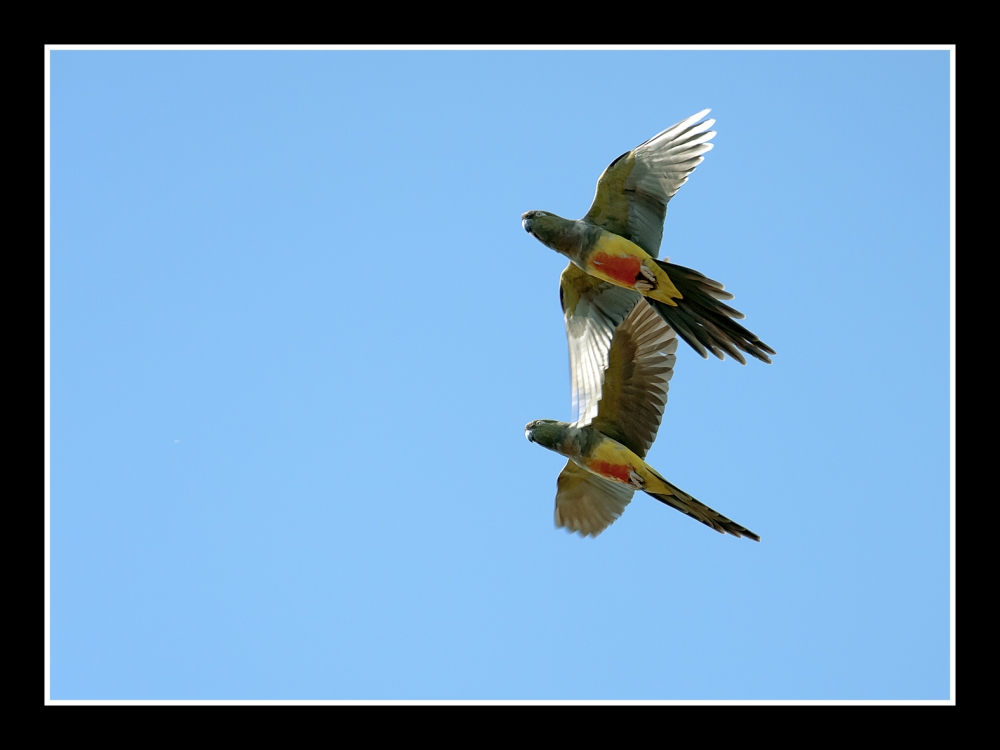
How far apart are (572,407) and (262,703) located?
405 centimetres

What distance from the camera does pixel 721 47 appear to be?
31.1 ft

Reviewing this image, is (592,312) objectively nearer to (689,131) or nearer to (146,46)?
(689,131)

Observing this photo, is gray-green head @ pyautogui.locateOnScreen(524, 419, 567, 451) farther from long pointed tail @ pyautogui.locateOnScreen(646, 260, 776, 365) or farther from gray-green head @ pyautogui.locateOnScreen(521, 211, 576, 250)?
gray-green head @ pyautogui.locateOnScreen(521, 211, 576, 250)

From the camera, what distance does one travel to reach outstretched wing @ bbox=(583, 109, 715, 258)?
30.2 ft

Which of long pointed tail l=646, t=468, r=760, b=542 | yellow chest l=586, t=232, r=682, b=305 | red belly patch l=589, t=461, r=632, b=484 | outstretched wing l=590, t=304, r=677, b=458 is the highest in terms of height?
yellow chest l=586, t=232, r=682, b=305

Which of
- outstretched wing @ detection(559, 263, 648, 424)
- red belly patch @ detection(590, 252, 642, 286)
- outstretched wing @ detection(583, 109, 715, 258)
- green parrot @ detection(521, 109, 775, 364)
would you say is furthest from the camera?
outstretched wing @ detection(559, 263, 648, 424)

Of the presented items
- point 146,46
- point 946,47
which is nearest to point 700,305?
point 946,47

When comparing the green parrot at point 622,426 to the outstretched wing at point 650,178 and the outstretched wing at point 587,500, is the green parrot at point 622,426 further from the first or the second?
the outstretched wing at point 650,178

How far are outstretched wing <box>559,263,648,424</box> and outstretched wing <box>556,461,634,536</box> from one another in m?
1.18

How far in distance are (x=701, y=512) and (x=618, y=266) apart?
2.49 meters

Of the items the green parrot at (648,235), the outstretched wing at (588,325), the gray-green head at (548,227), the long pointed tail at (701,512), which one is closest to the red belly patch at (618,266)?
the green parrot at (648,235)

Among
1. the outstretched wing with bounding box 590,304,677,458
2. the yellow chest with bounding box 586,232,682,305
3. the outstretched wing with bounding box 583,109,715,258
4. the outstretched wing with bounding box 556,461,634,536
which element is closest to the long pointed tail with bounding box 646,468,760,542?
the outstretched wing with bounding box 590,304,677,458

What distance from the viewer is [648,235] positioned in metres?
9.34

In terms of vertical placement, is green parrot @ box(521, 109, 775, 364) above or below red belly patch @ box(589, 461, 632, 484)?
above
